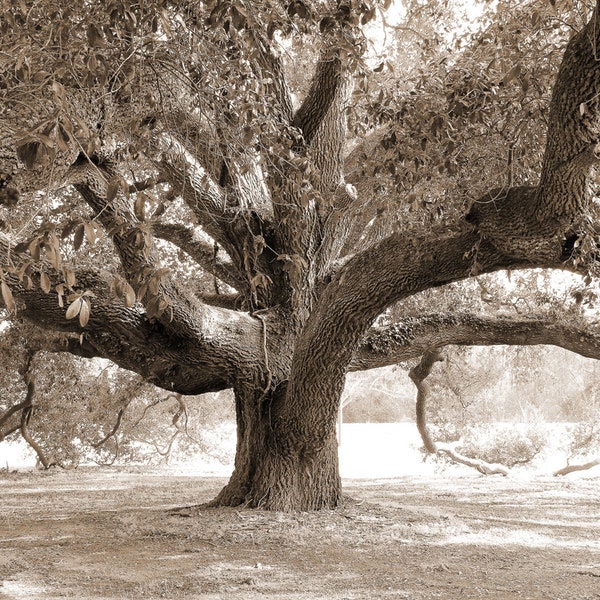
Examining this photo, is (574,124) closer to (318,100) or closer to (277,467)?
(318,100)

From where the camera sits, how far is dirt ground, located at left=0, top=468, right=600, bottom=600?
16.9 ft

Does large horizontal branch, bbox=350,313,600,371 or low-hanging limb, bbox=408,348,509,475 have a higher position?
large horizontal branch, bbox=350,313,600,371

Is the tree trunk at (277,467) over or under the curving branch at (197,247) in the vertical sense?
under

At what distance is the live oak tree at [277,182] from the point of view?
14.7 ft

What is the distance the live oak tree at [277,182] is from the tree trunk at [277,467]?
0.9 inches

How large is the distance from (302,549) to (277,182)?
3210mm

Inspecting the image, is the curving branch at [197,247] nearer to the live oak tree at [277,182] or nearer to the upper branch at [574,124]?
the live oak tree at [277,182]

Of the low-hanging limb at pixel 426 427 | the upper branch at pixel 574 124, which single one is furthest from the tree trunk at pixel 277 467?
the upper branch at pixel 574 124

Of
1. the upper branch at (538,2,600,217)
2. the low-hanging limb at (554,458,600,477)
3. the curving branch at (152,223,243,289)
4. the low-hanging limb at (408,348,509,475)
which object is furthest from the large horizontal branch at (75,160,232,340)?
the low-hanging limb at (554,458,600,477)

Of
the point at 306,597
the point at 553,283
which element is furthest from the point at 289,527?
the point at 553,283

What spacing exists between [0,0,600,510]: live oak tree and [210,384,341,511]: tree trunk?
0.02m

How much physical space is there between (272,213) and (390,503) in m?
3.89

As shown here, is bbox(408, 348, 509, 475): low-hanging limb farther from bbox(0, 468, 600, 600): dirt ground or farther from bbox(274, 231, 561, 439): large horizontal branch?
bbox(274, 231, 561, 439): large horizontal branch

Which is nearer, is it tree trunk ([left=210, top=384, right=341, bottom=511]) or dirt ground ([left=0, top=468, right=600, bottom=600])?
dirt ground ([left=0, top=468, right=600, bottom=600])
